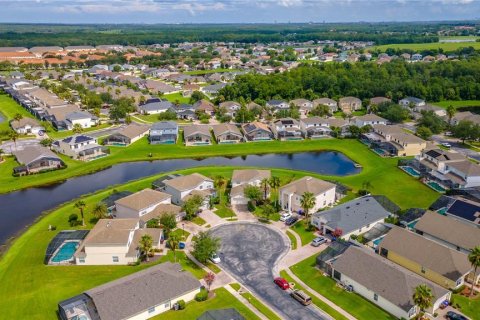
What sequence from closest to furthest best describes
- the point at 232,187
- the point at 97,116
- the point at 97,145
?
1. the point at 232,187
2. the point at 97,145
3. the point at 97,116

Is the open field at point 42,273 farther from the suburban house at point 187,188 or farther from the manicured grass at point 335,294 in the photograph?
the suburban house at point 187,188

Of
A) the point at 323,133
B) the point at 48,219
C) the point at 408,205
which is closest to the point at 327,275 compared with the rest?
the point at 408,205

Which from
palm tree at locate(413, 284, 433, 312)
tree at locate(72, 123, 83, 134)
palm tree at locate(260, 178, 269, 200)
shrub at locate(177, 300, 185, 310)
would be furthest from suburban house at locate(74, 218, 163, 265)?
tree at locate(72, 123, 83, 134)

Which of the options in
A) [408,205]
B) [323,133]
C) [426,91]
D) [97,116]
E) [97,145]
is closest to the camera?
[408,205]

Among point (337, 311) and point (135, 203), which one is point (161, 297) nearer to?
point (337, 311)

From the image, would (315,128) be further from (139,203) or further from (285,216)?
(139,203)

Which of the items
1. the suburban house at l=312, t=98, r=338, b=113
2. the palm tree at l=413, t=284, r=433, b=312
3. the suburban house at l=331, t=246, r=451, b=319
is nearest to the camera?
the palm tree at l=413, t=284, r=433, b=312

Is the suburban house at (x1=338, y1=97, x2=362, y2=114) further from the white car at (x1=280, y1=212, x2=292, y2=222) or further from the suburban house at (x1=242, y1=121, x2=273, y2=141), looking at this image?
the white car at (x1=280, y1=212, x2=292, y2=222)

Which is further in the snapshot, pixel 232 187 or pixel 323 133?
pixel 323 133

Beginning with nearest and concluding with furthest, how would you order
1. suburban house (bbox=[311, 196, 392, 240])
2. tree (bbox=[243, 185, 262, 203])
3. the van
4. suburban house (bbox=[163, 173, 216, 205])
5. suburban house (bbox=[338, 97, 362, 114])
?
the van, suburban house (bbox=[311, 196, 392, 240]), tree (bbox=[243, 185, 262, 203]), suburban house (bbox=[163, 173, 216, 205]), suburban house (bbox=[338, 97, 362, 114])
